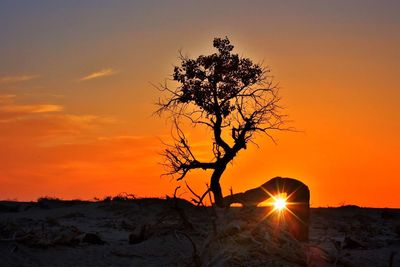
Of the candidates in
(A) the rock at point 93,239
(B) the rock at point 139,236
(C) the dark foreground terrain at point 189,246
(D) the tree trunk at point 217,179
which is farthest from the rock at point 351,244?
(A) the rock at point 93,239

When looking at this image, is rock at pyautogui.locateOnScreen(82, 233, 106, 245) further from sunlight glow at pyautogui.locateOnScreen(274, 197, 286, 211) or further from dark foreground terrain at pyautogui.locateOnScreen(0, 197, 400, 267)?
sunlight glow at pyautogui.locateOnScreen(274, 197, 286, 211)

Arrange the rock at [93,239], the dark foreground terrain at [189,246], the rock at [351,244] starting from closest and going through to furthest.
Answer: the dark foreground terrain at [189,246], the rock at [93,239], the rock at [351,244]

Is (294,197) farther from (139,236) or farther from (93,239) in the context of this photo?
(93,239)

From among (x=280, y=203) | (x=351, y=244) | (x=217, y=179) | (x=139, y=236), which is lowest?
(x=139, y=236)

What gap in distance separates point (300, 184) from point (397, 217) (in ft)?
56.5

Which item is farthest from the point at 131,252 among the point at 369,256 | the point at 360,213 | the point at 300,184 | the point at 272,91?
the point at 360,213

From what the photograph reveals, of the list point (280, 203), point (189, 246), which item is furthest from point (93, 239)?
point (280, 203)

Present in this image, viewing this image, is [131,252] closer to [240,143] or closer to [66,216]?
[240,143]

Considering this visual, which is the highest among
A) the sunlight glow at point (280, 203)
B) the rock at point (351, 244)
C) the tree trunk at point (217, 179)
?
the tree trunk at point (217, 179)

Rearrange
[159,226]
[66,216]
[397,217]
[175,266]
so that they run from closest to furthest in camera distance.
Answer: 1. [175,266]
2. [159,226]
3. [66,216]
4. [397,217]

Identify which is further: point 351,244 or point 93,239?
point 351,244

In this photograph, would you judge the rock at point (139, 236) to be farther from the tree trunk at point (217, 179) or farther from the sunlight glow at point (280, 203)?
the tree trunk at point (217, 179)

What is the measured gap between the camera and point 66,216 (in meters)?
30.7

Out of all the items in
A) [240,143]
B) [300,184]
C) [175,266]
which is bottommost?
[175,266]
